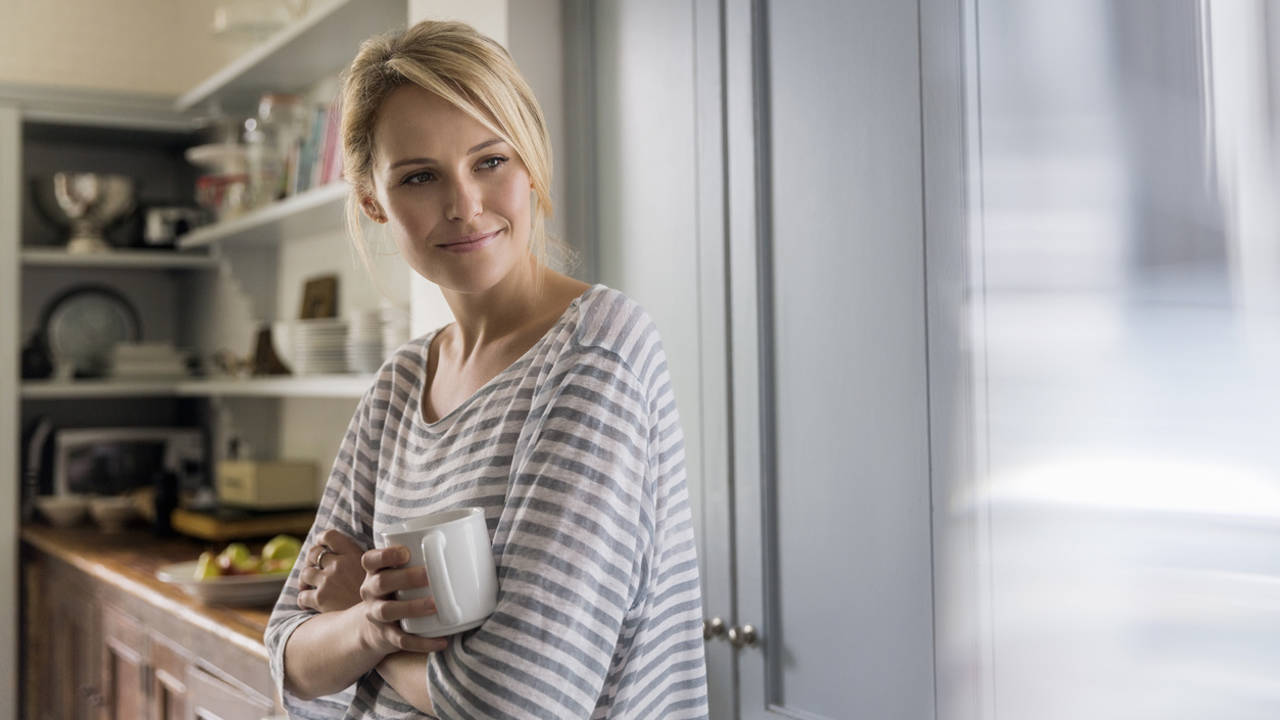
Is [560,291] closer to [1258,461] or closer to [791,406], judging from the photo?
[791,406]

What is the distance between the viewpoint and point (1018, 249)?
109 centimetres

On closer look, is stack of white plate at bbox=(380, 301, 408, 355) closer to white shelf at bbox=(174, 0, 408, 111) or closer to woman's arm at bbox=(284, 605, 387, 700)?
white shelf at bbox=(174, 0, 408, 111)

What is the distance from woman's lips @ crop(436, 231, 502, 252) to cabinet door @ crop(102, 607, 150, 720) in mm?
1779

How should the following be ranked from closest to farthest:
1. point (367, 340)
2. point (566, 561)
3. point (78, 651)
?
point (566, 561), point (367, 340), point (78, 651)

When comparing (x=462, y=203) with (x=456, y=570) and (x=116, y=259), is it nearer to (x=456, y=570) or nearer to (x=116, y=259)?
(x=456, y=570)

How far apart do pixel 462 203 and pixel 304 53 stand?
1.84 m

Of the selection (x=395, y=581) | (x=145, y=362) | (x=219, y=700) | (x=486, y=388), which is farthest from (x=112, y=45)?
(x=395, y=581)

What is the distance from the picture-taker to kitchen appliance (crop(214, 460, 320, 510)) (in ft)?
9.03

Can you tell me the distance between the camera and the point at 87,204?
329 centimetres

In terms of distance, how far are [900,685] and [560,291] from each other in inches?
22.3

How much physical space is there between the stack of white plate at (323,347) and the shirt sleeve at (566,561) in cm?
168

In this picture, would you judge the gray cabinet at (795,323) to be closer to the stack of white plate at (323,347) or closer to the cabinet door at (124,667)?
the stack of white plate at (323,347)

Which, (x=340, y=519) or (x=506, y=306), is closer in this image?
(x=506, y=306)

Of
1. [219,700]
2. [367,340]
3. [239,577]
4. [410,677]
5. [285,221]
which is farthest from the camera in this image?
Result: [285,221]
